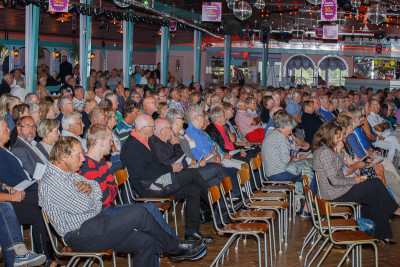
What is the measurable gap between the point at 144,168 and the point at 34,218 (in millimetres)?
1084

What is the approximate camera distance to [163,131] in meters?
5.57

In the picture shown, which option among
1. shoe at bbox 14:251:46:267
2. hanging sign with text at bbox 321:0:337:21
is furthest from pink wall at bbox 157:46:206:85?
shoe at bbox 14:251:46:267

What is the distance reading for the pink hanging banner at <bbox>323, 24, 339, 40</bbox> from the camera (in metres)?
20.8

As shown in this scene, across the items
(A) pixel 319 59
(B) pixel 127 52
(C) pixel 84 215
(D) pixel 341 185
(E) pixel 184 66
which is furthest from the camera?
(A) pixel 319 59

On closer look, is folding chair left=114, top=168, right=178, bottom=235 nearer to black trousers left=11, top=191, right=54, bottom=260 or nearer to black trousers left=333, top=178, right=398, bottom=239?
black trousers left=11, top=191, right=54, bottom=260

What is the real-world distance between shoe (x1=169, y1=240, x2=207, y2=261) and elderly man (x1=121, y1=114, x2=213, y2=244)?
1.70 ft

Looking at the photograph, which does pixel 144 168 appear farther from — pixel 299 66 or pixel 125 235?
pixel 299 66

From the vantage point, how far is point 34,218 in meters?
4.50

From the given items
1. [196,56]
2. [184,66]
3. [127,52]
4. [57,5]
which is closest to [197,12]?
[196,56]

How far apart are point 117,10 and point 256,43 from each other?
Result: 16.5 metres

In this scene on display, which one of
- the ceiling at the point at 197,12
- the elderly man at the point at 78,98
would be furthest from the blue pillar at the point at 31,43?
the ceiling at the point at 197,12

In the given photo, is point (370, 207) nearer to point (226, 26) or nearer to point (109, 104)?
point (109, 104)

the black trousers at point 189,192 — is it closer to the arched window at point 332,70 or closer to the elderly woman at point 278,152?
the elderly woman at point 278,152

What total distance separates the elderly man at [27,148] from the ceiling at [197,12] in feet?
25.7
